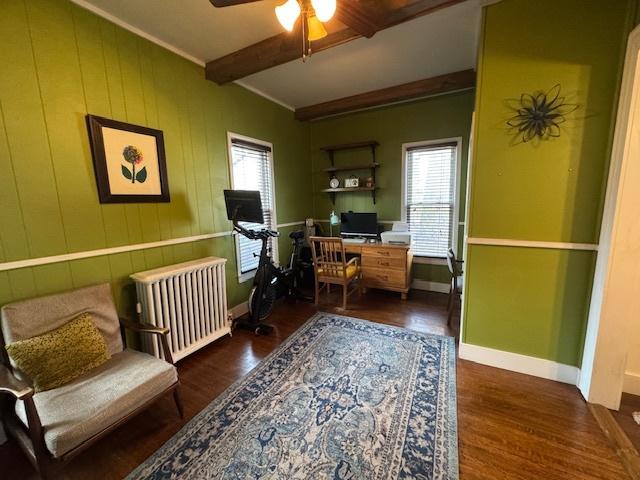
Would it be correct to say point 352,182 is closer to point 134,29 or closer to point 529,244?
point 529,244

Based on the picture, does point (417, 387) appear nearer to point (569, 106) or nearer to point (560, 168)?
point (560, 168)

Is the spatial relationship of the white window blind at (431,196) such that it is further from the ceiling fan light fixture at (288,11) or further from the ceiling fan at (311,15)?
the ceiling fan light fixture at (288,11)

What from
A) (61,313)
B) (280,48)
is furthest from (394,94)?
(61,313)

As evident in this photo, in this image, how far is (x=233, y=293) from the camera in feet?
10.2

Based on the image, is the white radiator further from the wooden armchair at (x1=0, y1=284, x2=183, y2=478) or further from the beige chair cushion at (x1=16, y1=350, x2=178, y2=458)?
the beige chair cushion at (x1=16, y1=350, x2=178, y2=458)

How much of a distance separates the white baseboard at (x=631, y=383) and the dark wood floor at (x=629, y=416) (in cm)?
3

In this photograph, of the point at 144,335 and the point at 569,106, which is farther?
the point at 144,335

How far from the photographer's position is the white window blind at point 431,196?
3592 millimetres

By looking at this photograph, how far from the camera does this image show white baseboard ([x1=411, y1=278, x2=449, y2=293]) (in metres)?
3.79

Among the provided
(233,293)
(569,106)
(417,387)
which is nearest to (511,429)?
(417,387)

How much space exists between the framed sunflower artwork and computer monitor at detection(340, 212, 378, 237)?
2404 millimetres

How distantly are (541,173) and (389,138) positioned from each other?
2.29 meters

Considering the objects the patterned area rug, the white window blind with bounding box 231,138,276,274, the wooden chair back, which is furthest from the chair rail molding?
the patterned area rug

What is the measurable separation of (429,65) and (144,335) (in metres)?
3.75
